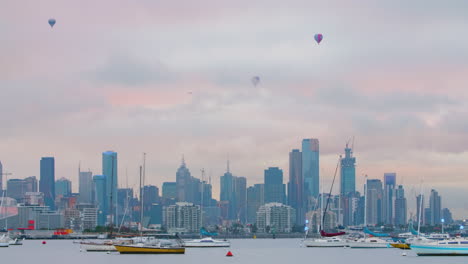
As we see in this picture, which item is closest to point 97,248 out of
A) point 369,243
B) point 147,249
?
point 147,249

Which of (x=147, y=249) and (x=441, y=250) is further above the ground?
(x=441, y=250)

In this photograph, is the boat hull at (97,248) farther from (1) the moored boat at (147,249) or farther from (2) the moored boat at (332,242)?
(2) the moored boat at (332,242)

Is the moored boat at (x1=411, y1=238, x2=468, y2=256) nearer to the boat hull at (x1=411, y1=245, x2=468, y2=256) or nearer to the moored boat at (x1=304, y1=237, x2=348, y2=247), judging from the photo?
the boat hull at (x1=411, y1=245, x2=468, y2=256)

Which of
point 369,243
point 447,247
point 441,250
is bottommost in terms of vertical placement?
point 369,243

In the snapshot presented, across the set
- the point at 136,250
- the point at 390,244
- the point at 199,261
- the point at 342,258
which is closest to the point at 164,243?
the point at 136,250

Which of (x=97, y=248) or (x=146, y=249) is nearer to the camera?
(x=146, y=249)

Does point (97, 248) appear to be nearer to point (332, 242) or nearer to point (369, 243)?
point (332, 242)

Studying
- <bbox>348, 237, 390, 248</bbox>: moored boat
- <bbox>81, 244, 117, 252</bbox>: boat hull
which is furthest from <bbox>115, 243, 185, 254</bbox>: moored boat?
<bbox>348, 237, 390, 248</bbox>: moored boat

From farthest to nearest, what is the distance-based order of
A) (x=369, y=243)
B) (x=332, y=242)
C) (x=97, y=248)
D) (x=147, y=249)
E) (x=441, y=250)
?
(x=332, y=242) → (x=369, y=243) → (x=97, y=248) → (x=147, y=249) → (x=441, y=250)

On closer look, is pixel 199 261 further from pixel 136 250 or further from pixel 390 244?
pixel 390 244

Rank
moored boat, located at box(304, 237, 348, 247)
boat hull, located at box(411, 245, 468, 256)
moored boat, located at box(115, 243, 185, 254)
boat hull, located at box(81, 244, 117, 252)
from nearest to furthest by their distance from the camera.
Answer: boat hull, located at box(411, 245, 468, 256)
moored boat, located at box(115, 243, 185, 254)
boat hull, located at box(81, 244, 117, 252)
moored boat, located at box(304, 237, 348, 247)

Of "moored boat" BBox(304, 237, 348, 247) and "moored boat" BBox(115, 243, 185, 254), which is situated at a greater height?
"moored boat" BBox(115, 243, 185, 254)
